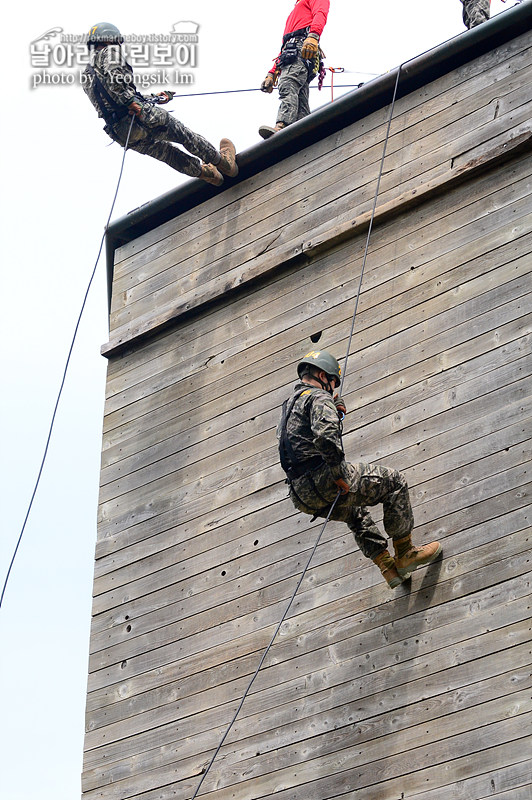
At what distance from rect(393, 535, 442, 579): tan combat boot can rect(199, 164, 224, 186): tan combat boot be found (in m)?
4.12

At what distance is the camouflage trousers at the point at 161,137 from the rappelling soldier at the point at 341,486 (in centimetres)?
369

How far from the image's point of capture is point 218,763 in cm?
938

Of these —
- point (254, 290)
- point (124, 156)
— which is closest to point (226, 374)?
point (254, 290)

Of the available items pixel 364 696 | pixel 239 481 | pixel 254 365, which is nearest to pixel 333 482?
pixel 364 696

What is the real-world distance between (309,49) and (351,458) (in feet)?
18.8

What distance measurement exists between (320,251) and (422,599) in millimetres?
3125

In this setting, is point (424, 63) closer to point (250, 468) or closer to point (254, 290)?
point (254, 290)

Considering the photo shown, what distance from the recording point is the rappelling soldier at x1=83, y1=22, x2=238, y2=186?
11.8m

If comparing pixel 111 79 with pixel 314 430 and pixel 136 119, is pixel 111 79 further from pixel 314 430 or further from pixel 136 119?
pixel 314 430

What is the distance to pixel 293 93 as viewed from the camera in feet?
44.4

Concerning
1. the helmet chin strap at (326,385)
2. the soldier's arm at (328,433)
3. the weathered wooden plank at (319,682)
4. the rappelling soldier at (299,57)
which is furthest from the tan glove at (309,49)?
the weathered wooden plank at (319,682)

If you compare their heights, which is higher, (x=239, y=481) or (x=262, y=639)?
(x=239, y=481)

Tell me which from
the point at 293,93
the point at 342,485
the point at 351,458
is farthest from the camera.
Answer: the point at 293,93

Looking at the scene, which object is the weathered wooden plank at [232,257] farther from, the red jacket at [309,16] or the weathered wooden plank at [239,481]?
the red jacket at [309,16]
